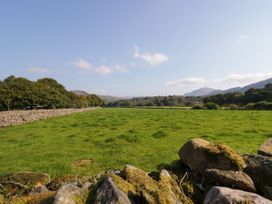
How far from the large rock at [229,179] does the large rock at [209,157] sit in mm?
388

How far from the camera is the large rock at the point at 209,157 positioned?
6.98 meters

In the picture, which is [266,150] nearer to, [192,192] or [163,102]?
[192,192]

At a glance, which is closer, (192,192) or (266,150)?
(192,192)

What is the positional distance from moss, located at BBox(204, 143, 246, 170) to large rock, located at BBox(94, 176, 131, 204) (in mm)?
3003

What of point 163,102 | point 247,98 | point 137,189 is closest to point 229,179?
point 137,189

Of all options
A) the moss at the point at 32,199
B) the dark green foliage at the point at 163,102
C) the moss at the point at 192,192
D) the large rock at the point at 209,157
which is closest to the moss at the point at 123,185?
the moss at the point at 32,199

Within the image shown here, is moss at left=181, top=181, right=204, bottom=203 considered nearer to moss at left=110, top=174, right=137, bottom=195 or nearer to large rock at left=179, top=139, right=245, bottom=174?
large rock at left=179, top=139, right=245, bottom=174

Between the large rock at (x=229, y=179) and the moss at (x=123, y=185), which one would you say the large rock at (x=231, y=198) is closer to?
the large rock at (x=229, y=179)

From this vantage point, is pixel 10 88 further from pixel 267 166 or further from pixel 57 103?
pixel 267 166

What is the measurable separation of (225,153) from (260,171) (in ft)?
2.96

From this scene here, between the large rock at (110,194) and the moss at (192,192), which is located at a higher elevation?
the large rock at (110,194)

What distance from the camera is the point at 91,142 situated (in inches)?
805

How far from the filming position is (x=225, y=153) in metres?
7.16

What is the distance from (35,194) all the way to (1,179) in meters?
2.09
